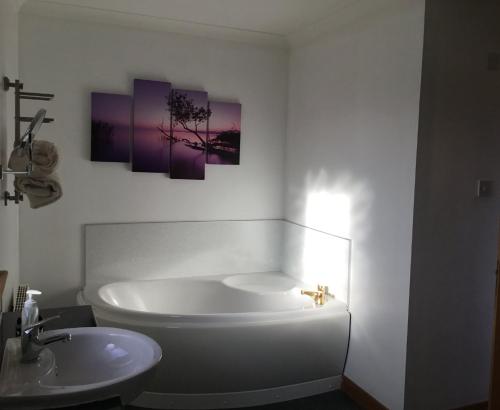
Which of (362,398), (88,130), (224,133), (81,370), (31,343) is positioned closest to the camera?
(31,343)

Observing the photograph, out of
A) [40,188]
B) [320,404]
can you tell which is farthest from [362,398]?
[40,188]

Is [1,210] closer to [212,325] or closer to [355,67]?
[212,325]

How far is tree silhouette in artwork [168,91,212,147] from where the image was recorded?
3562 mm

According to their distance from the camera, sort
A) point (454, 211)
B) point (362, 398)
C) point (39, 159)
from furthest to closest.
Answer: point (362, 398)
point (454, 211)
point (39, 159)

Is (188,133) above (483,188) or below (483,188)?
above

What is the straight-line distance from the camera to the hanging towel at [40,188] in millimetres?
1956

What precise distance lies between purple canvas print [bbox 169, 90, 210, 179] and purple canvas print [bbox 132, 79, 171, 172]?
5 cm

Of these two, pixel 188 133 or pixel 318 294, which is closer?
pixel 318 294

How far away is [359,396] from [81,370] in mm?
1889

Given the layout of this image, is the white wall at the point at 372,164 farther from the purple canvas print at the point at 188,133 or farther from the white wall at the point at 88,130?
the purple canvas print at the point at 188,133

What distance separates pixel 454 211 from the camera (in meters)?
2.64

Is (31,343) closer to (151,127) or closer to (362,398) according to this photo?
(362,398)

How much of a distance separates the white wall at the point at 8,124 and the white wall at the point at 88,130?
0.23m

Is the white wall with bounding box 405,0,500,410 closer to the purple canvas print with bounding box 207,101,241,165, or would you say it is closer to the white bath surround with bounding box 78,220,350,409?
the white bath surround with bounding box 78,220,350,409
